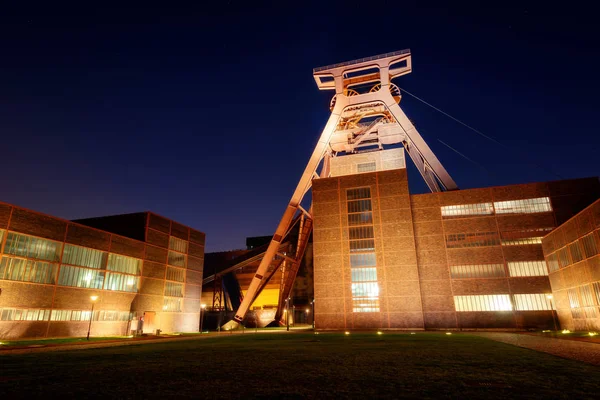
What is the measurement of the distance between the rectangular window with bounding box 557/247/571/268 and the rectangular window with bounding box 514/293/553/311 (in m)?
4.66

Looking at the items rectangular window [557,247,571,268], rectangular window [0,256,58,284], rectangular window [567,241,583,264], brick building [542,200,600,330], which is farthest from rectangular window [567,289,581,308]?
rectangular window [0,256,58,284]

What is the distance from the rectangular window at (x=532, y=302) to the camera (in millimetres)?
28828

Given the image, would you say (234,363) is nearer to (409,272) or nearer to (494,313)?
(409,272)

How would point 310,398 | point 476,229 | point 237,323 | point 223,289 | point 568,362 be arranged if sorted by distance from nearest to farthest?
1. point 310,398
2. point 568,362
3. point 476,229
4. point 237,323
5. point 223,289

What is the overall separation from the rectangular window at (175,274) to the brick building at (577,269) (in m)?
35.3

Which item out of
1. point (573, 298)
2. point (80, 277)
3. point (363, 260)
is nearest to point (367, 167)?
point (363, 260)

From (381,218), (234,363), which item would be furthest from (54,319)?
(381,218)

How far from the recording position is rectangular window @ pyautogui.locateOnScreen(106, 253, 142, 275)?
1220 inches

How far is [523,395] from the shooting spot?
4.60 metres

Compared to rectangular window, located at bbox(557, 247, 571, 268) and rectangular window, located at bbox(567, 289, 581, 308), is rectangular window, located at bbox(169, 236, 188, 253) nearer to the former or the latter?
rectangular window, located at bbox(557, 247, 571, 268)

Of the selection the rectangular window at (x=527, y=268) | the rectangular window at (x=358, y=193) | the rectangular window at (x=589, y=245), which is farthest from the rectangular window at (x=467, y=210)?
the rectangular window at (x=589, y=245)

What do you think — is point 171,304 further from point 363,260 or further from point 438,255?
point 438,255

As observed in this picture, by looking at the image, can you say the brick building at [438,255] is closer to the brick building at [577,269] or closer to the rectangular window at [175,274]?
the brick building at [577,269]

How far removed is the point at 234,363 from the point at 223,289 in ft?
167
